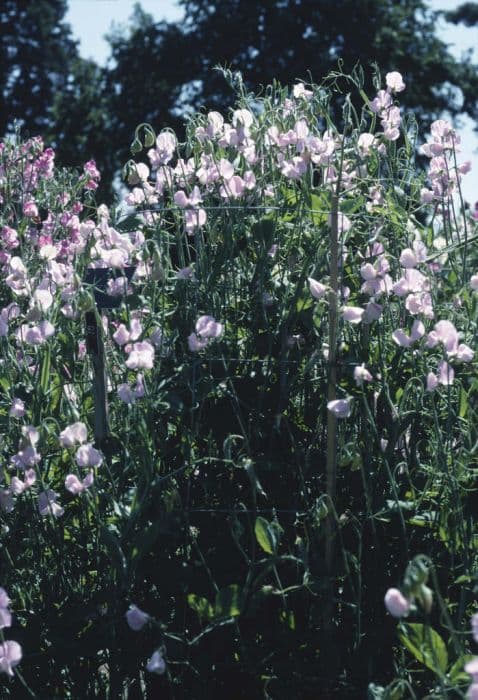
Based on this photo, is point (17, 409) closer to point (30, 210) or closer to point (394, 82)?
point (394, 82)

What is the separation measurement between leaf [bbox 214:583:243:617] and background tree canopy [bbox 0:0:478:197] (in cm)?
1249

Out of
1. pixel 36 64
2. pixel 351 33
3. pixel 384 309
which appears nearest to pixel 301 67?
pixel 351 33

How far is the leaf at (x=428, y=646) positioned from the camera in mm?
1288

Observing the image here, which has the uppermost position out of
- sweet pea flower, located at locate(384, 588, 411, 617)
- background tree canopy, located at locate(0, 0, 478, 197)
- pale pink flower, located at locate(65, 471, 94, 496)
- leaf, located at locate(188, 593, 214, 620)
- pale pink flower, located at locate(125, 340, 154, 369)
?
background tree canopy, located at locate(0, 0, 478, 197)

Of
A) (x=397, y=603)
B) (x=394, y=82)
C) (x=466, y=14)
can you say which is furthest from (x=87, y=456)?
(x=466, y=14)

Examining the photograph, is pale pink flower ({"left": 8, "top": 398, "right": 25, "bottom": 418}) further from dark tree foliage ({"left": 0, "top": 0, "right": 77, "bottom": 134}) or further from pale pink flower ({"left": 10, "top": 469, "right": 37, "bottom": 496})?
dark tree foliage ({"left": 0, "top": 0, "right": 77, "bottom": 134})

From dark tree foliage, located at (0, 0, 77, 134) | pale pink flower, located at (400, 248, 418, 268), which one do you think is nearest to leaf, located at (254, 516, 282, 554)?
pale pink flower, located at (400, 248, 418, 268)

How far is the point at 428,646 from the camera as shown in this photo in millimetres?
1326

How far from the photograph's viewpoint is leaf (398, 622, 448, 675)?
4.23 feet

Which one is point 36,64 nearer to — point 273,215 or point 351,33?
point 351,33

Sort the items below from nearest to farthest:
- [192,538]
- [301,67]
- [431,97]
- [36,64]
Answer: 1. [192,538]
2. [301,67]
3. [431,97]
4. [36,64]

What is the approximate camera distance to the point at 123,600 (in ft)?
5.76

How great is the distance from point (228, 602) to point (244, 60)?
46.9ft

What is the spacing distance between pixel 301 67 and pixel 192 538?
535 inches
